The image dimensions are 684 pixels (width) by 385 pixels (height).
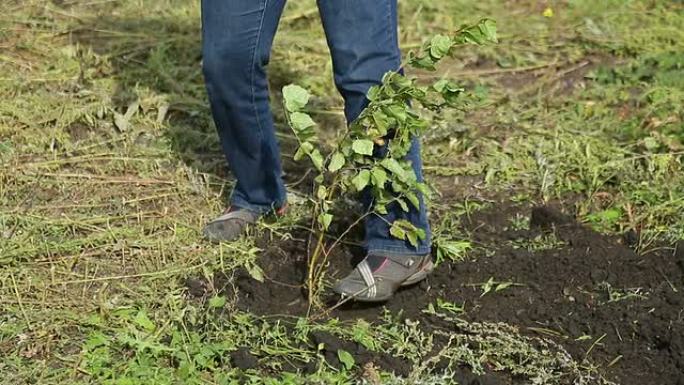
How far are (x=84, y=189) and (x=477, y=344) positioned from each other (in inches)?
73.5

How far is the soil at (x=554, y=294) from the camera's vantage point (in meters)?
3.47

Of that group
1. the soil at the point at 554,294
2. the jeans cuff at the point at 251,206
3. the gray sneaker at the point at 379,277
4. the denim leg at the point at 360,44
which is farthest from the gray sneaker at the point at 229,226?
the denim leg at the point at 360,44

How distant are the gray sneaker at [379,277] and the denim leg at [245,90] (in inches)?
23.4

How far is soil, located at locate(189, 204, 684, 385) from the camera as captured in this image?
3.47m

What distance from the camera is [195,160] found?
484cm

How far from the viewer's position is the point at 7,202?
4.46 m

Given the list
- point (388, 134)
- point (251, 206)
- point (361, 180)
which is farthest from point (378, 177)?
point (251, 206)

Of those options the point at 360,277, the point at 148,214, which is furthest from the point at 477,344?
the point at 148,214

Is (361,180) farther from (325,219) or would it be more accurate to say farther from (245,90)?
(245,90)

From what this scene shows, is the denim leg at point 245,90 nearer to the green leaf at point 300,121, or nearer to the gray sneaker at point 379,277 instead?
the green leaf at point 300,121

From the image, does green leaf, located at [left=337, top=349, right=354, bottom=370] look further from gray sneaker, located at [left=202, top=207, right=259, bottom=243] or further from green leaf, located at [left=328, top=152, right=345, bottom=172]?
gray sneaker, located at [left=202, top=207, right=259, bottom=243]

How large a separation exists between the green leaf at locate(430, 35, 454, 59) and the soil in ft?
2.91

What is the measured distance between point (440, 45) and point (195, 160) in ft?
5.88

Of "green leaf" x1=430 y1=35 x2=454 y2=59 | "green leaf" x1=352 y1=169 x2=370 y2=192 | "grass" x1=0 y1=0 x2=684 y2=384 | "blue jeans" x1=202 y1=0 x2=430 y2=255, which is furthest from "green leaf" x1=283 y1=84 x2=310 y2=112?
"grass" x1=0 y1=0 x2=684 y2=384
